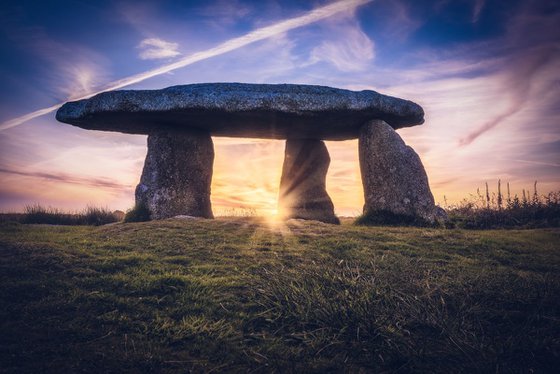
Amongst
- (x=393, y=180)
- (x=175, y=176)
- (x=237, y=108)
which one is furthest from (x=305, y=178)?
(x=175, y=176)

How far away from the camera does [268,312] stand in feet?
12.0

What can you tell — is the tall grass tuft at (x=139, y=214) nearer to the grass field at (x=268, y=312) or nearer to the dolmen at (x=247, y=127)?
the dolmen at (x=247, y=127)

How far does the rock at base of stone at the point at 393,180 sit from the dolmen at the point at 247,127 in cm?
3

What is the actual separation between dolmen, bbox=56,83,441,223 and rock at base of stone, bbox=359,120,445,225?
0.03 m

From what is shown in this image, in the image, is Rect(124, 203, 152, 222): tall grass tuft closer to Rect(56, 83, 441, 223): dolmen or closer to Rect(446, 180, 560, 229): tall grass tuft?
Rect(56, 83, 441, 223): dolmen

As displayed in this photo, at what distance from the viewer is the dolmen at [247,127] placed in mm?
10492

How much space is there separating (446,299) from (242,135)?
10197mm

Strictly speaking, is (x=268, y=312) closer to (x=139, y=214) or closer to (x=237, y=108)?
(x=237, y=108)

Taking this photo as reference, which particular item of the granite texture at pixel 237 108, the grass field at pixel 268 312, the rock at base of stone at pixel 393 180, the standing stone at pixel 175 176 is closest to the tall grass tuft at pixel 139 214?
the standing stone at pixel 175 176

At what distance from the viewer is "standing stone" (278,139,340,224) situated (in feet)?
44.0

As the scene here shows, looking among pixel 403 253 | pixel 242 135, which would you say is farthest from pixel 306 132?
pixel 403 253

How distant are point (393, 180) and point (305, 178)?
3579 mm

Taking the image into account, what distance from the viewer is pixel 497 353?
277 centimetres

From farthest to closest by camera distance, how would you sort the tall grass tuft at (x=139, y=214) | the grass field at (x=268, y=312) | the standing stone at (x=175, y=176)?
1. the standing stone at (x=175, y=176)
2. the tall grass tuft at (x=139, y=214)
3. the grass field at (x=268, y=312)
